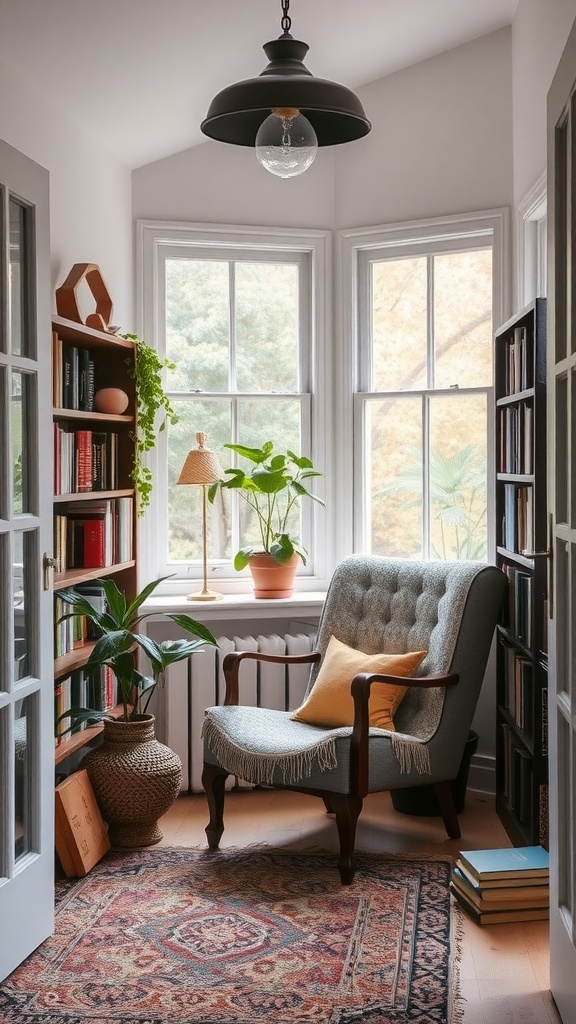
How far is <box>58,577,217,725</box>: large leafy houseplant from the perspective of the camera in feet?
10.9

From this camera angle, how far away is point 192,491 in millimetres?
4457

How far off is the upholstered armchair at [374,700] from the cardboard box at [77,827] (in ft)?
1.34

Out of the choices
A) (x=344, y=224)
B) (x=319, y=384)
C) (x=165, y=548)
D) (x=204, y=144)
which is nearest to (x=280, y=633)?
(x=165, y=548)

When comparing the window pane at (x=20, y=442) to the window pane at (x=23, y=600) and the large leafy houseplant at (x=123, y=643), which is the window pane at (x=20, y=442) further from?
the large leafy houseplant at (x=123, y=643)

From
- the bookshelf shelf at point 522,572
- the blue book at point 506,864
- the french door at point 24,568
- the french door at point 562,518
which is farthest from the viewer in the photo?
the bookshelf shelf at point 522,572

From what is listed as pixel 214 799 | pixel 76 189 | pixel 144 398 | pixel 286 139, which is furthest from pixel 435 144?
pixel 214 799

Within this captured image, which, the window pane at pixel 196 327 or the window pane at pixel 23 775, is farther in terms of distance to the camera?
the window pane at pixel 196 327

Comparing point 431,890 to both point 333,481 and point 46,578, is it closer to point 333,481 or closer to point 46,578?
point 46,578

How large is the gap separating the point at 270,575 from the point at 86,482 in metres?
0.99

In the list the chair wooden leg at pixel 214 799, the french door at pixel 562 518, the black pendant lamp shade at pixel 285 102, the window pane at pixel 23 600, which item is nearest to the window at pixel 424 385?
the chair wooden leg at pixel 214 799

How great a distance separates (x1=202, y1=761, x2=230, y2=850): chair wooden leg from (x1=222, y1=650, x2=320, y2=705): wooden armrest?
291 mm

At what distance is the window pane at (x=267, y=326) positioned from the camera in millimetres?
4512

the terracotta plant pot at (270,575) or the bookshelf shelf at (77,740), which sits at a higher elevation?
the terracotta plant pot at (270,575)

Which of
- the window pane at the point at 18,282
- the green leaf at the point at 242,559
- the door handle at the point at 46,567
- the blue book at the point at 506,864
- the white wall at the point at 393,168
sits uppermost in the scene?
the white wall at the point at 393,168
